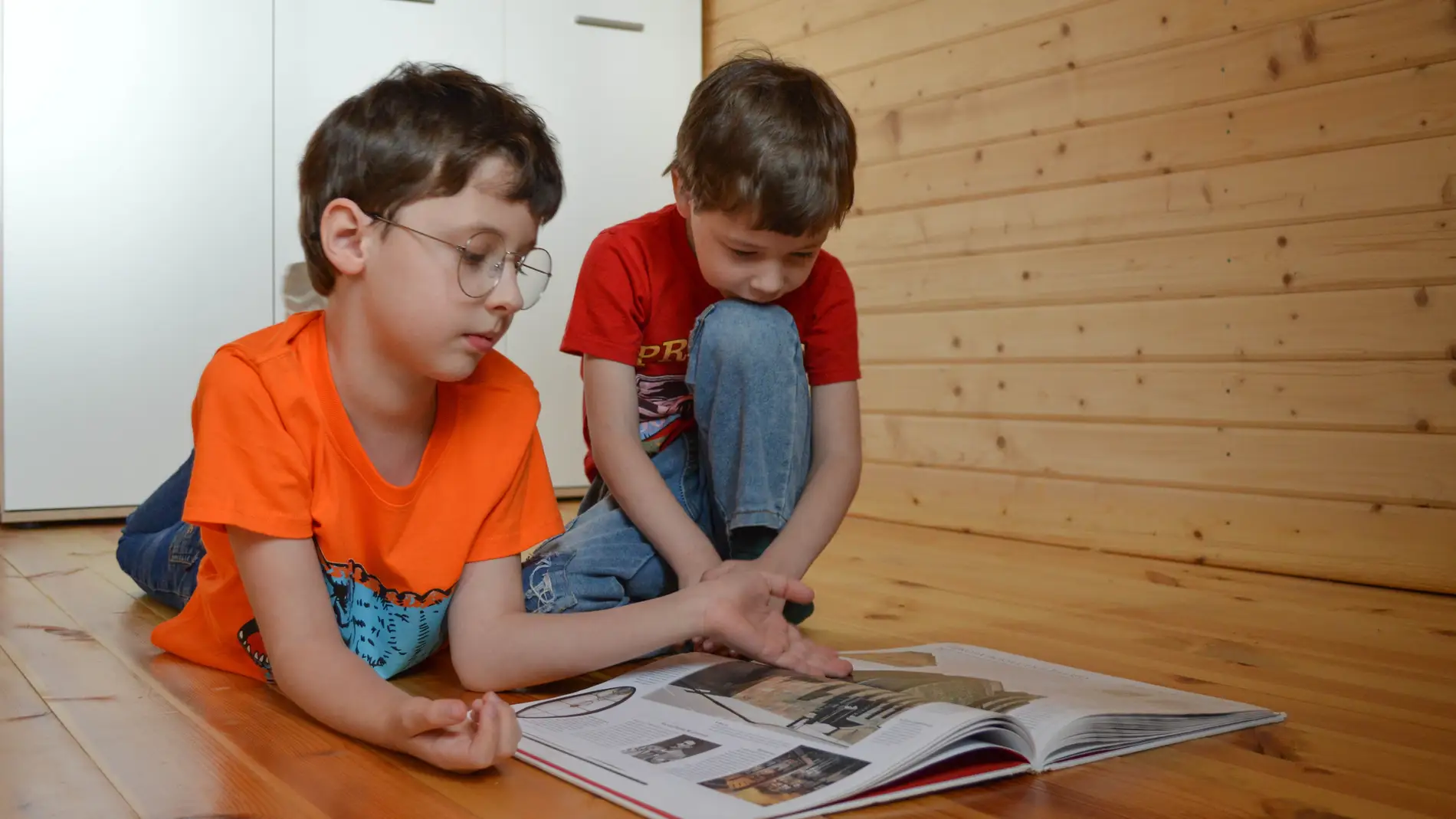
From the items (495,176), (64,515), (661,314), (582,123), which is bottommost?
(64,515)

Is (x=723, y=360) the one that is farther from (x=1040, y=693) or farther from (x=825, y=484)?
(x=1040, y=693)

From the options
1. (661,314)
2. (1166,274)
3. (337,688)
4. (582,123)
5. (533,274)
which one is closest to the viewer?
(337,688)

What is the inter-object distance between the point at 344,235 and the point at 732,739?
57cm

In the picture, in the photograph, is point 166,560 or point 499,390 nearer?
point 499,390

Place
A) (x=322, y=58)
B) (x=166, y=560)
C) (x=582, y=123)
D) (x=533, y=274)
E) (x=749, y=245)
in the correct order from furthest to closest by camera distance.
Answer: (x=582, y=123) < (x=322, y=58) < (x=166, y=560) < (x=749, y=245) < (x=533, y=274)

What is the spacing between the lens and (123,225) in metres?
2.63

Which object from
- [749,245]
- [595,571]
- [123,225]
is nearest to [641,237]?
[749,245]

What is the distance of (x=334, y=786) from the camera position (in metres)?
0.93

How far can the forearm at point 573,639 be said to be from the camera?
1142mm

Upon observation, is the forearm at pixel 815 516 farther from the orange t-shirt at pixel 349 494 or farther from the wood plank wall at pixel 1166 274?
the wood plank wall at pixel 1166 274

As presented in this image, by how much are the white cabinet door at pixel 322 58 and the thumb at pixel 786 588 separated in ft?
6.14

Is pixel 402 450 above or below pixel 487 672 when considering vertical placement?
above

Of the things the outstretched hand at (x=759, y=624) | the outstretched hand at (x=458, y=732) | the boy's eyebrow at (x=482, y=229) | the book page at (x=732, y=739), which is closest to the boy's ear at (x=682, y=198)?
the boy's eyebrow at (x=482, y=229)

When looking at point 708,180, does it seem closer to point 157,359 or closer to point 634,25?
point 157,359
